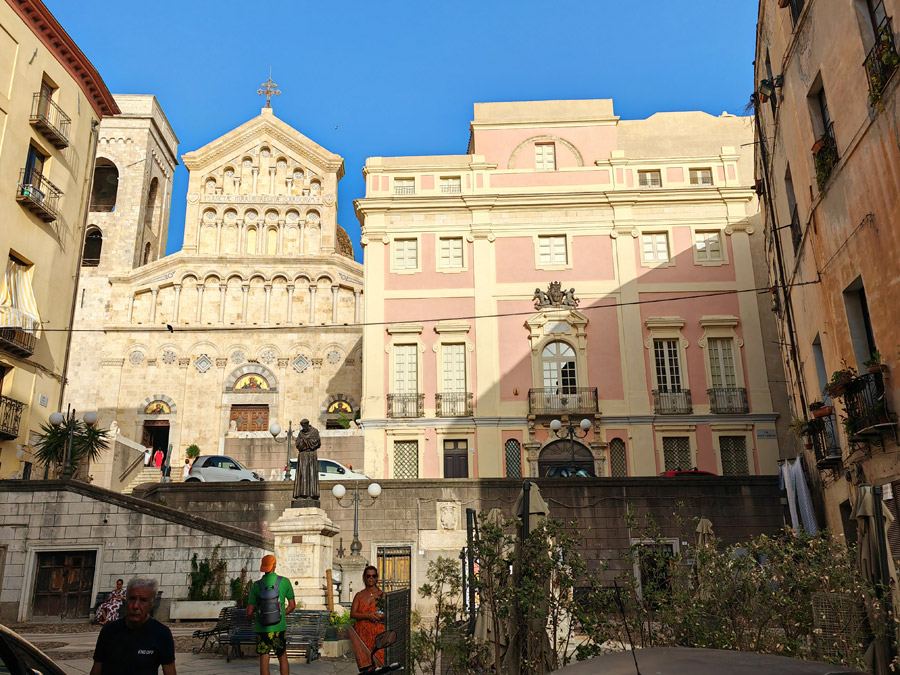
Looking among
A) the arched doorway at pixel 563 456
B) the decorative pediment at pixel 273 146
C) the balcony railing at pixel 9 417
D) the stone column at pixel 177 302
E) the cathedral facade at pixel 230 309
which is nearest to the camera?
the balcony railing at pixel 9 417

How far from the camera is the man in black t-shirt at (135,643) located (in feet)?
19.1

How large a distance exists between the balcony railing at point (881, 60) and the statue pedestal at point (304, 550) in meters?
12.2

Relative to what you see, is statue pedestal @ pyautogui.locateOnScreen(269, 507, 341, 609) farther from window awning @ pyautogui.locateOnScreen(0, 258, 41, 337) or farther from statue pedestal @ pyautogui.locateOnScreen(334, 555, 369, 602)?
window awning @ pyautogui.locateOnScreen(0, 258, 41, 337)

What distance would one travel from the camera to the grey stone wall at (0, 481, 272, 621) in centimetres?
1822

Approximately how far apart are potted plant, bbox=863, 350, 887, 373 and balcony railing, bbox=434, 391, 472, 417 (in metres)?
18.1

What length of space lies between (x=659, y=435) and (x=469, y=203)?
11.5m

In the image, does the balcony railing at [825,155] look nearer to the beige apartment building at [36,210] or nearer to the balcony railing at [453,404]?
the balcony railing at [453,404]

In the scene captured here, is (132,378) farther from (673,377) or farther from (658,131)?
(658,131)

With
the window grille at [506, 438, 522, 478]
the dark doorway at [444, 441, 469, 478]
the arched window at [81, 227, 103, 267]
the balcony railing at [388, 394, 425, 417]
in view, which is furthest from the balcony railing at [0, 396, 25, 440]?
the arched window at [81, 227, 103, 267]

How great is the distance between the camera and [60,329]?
23500mm

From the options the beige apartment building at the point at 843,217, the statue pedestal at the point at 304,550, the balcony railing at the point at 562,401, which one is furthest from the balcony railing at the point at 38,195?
the beige apartment building at the point at 843,217

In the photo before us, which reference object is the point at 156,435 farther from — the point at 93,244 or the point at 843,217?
the point at 843,217

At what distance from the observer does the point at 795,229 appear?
17219 millimetres

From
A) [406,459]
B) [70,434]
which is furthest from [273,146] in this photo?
[70,434]
